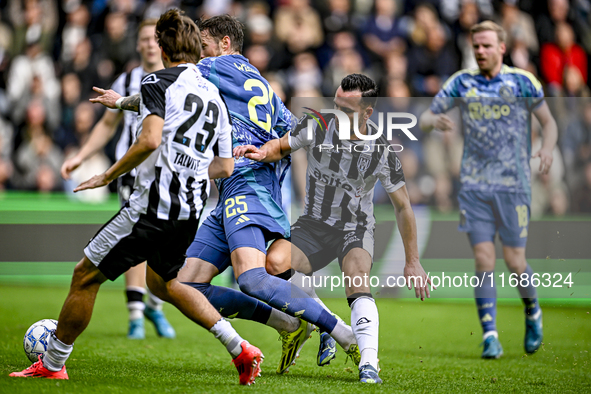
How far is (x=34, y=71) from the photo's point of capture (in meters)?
11.4

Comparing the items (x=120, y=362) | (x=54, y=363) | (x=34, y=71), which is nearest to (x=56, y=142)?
(x=34, y=71)

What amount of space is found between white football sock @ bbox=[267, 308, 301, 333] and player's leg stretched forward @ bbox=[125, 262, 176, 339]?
6.51 ft

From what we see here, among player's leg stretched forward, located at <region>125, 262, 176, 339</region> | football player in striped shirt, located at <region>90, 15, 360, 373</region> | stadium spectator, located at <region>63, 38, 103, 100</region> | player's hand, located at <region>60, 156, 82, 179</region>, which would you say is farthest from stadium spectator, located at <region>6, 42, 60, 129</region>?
football player in striped shirt, located at <region>90, 15, 360, 373</region>

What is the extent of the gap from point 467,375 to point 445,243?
1.30 metres

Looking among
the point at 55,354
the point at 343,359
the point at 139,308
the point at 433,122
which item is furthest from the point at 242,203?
the point at 139,308

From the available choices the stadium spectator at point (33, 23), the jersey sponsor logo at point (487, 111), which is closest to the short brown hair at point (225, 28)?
the jersey sponsor logo at point (487, 111)

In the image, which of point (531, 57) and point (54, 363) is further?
point (531, 57)

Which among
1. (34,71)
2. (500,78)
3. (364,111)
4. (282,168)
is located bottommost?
(282,168)

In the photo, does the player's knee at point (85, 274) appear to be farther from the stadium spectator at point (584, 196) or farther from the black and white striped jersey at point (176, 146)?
the stadium spectator at point (584, 196)

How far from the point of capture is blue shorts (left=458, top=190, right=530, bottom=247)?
18.3 ft

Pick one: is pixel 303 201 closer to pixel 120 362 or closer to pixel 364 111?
pixel 364 111

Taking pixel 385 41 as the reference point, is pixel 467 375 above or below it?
below

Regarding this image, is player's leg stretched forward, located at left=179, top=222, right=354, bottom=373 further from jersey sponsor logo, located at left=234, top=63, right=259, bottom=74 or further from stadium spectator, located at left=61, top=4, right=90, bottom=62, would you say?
stadium spectator, located at left=61, top=4, right=90, bottom=62

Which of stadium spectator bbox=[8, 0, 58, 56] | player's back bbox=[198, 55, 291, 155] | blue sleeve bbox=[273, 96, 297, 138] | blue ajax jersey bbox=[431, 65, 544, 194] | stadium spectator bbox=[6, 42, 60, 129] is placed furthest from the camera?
stadium spectator bbox=[8, 0, 58, 56]
